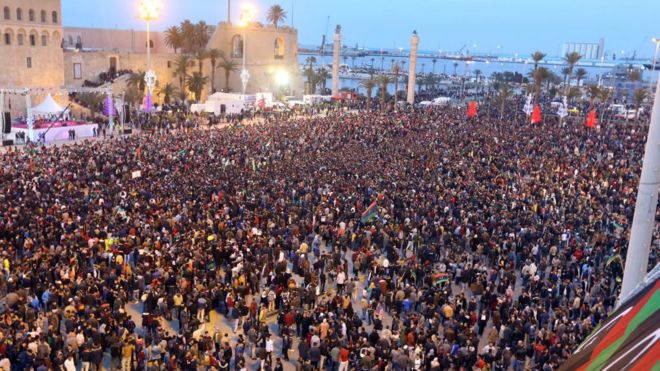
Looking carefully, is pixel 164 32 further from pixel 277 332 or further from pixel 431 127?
pixel 277 332

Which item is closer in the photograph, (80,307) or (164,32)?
(80,307)

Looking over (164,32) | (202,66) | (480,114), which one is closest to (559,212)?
(480,114)

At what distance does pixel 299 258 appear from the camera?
58.6 feet

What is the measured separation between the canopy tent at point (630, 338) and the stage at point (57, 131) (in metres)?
38.3

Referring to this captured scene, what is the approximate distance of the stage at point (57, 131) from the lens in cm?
3972

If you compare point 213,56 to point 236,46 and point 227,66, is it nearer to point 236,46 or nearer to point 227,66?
point 227,66

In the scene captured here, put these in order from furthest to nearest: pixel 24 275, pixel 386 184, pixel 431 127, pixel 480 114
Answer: pixel 480 114 → pixel 431 127 → pixel 386 184 → pixel 24 275

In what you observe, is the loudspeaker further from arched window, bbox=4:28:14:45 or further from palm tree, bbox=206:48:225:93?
palm tree, bbox=206:48:225:93

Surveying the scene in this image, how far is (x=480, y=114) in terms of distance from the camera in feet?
195

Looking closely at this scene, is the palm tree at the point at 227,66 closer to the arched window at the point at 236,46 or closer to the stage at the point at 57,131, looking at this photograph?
the arched window at the point at 236,46

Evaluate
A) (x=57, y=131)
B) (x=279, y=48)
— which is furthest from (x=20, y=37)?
(x=279, y=48)

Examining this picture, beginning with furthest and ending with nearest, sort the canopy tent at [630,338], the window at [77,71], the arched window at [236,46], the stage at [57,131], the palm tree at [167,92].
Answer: the arched window at [236,46]
the palm tree at [167,92]
the window at [77,71]
the stage at [57,131]
the canopy tent at [630,338]

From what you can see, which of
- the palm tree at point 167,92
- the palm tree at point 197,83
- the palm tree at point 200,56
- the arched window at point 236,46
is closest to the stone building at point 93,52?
the arched window at point 236,46

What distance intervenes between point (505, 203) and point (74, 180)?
1781cm
